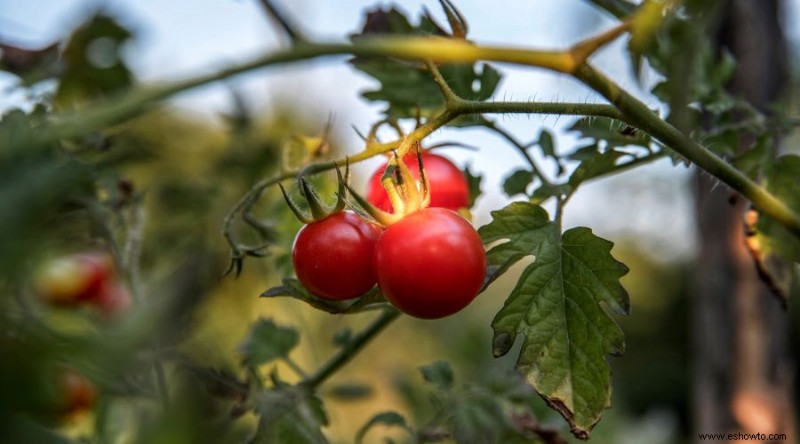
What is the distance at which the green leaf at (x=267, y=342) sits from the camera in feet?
3.08

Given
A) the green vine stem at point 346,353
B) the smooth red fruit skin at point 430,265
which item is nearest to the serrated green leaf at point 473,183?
the green vine stem at point 346,353

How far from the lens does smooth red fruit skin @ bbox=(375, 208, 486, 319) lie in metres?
0.55

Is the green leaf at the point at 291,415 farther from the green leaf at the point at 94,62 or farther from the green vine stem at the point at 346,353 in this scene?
the green leaf at the point at 94,62

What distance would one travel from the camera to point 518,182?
2.63 ft

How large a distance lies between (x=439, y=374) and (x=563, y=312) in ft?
1.03

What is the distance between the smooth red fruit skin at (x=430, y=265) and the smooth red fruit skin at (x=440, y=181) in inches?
5.7

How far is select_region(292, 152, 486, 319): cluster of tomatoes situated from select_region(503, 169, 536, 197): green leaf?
0.21m

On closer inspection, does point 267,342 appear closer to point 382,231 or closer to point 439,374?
point 439,374

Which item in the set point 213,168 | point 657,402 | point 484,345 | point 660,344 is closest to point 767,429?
point 484,345

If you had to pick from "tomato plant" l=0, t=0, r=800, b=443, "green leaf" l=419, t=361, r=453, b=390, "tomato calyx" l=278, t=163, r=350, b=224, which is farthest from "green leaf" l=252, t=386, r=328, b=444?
"tomato calyx" l=278, t=163, r=350, b=224

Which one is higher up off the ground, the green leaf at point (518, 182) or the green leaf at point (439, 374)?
the green leaf at point (518, 182)

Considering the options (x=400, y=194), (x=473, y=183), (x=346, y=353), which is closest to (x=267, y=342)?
(x=346, y=353)

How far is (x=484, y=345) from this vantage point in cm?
159

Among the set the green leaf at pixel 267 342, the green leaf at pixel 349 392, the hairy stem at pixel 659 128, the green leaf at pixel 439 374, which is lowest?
the green leaf at pixel 349 392
